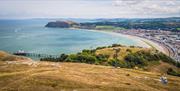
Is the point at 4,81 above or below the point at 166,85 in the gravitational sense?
above

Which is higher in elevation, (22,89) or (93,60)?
(22,89)

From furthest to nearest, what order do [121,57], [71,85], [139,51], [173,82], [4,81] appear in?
[139,51] < [121,57] < [173,82] < [4,81] < [71,85]

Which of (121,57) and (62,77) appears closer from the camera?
(62,77)

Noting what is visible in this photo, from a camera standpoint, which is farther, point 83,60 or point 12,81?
point 83,60

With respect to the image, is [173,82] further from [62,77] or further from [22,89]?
[22,89]

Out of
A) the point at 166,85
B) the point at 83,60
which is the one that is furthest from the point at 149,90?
the point at 83,60

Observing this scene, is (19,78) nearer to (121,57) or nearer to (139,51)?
(121,57)

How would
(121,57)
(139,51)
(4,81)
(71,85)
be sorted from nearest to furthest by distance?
(71,85)
(4,81)
(121,57)
(139,51)

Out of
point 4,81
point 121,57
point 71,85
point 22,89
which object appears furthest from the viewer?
point 121,57

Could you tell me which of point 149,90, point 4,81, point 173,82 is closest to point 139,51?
point 173,82
